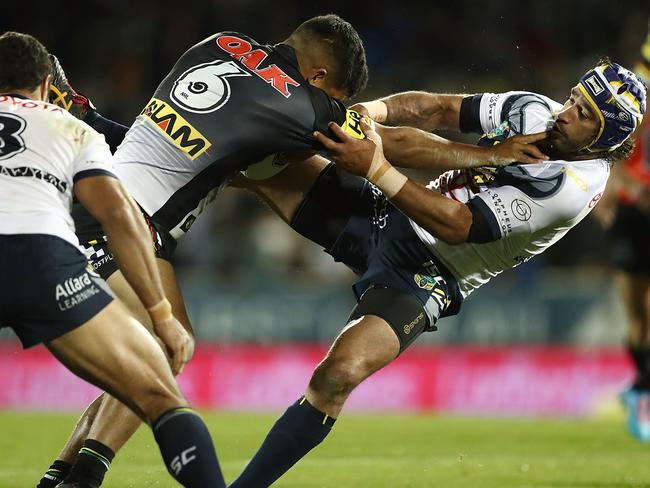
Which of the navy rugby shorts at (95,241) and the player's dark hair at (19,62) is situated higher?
the player's dark hair at (19,62)

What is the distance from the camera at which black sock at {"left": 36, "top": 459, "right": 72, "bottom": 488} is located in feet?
19.5

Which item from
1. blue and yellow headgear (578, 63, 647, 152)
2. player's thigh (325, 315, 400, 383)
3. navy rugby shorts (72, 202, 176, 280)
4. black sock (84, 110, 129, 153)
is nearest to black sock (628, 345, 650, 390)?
blue and yellow headgear (578, 63, 647, 152)

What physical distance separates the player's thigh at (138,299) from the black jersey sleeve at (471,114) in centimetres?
200

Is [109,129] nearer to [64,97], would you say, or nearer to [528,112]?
[64,97]

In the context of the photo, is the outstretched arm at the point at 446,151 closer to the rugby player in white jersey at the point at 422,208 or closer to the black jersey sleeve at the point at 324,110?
the rugby player in white jersey at the point at 422,208

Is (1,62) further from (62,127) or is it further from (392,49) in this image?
(392,49)

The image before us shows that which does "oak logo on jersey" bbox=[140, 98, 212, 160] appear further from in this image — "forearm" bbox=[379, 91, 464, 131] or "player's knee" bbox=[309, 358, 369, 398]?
"forearm" bbox=[379, 91, 464, 131]

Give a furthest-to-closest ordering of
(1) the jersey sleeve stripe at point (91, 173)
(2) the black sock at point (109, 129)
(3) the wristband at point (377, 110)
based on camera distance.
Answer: (3) the wristband at point (377, 110), (2) the black sock at point (109, 129), (1) the jersey sleeve stripe at point (91, 173)

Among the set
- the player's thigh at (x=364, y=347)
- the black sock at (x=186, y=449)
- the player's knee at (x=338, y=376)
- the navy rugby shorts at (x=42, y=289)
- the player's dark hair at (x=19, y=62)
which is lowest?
the player's knee at (x=338, y=376)

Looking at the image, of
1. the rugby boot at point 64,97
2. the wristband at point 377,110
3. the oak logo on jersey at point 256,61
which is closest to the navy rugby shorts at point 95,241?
the rugby boot at point 64,97

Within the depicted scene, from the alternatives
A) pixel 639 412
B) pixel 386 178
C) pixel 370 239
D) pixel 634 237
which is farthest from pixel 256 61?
pixel 634 237

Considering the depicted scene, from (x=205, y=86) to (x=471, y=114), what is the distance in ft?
5.70

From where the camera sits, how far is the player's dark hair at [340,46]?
607 cm

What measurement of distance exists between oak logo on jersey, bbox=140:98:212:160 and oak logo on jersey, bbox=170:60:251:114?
0.07 metres
